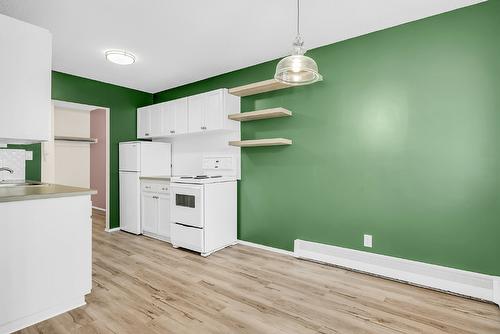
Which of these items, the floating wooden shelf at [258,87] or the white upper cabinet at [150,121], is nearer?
the floating wooden shelf at [258,87]

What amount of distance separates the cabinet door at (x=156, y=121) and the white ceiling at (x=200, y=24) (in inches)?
41.0

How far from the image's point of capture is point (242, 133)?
12.6 feet

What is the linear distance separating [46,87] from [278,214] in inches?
107

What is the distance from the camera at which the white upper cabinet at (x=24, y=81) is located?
1.98 meters

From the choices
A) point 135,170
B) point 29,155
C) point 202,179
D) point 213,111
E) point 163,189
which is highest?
point 213,111

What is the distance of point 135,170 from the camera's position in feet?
14.3

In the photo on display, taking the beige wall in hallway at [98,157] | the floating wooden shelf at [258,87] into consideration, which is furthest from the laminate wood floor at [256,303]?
the beige wall in hallway at [98,157]

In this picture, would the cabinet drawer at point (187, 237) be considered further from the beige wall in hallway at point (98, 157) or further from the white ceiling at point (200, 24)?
the beige wall in hallway at point (98, 157)

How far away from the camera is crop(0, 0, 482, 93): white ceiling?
233cm

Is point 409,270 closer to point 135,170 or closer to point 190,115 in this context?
point 190,115

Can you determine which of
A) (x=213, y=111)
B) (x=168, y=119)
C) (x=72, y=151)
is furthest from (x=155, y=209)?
(x=72, y=151)

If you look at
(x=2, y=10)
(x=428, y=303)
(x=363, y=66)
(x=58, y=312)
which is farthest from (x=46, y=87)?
(x=428, y=303)

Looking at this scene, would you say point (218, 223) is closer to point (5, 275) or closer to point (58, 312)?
point (58, 312)

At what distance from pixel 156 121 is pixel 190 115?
894 mm
